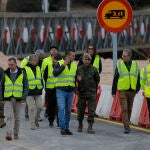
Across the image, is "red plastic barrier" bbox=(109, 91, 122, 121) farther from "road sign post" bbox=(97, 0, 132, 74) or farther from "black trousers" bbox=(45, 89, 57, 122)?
"road sign post" bbox=(97, 0, 132, 74)

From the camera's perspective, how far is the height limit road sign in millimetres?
15258

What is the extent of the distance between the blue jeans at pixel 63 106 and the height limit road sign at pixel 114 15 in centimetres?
208

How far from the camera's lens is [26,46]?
130 feet

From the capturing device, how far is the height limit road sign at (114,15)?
15258 millimetres

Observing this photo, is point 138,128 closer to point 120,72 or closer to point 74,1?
point 120,72

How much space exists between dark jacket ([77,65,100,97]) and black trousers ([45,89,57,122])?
1272 millimetres

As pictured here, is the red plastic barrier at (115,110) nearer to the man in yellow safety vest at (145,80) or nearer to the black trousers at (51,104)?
the black trousers at (51,104)

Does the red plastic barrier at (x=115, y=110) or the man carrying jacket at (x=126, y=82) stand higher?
the man carrying jacket at (x=126, y=82)

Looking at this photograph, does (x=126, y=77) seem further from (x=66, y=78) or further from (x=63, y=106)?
(x=63, y=106)

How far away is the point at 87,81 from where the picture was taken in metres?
14.1

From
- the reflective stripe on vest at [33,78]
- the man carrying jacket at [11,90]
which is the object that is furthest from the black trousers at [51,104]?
the man carrying jacket at [11,90]

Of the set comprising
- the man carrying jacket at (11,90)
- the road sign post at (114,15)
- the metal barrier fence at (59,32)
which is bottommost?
the man carrying jacket at (11,90)

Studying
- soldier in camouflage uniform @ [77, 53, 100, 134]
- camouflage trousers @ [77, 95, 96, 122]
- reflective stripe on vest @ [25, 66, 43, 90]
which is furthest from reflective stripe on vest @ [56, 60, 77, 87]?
reflective stripe on vest @ [25, 66, 43, 90]

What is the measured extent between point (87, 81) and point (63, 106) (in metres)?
0.70
